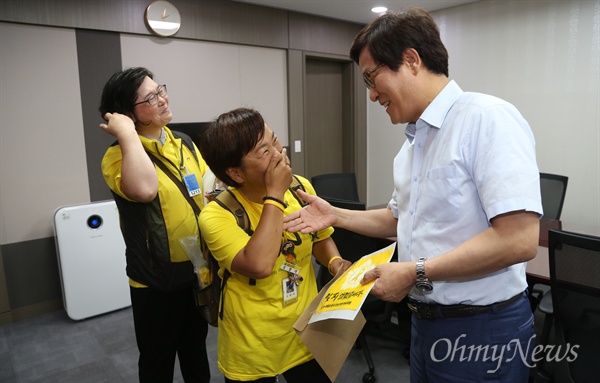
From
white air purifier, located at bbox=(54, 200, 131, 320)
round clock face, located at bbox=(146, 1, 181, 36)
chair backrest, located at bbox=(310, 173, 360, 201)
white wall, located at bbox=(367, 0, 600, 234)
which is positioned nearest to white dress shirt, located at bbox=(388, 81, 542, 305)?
chair backrest, located at bbox=(310, 173, 360, 201)

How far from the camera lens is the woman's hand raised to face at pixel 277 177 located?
123 centimetres

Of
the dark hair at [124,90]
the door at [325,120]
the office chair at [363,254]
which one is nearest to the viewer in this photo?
the dark hair at [124,90]

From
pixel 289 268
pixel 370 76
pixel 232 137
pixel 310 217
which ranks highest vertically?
pixel 370 76

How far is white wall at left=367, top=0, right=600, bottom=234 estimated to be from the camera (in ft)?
13.1

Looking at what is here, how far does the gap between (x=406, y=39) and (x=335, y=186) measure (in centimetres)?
280

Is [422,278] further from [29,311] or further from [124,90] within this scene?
[29,311]

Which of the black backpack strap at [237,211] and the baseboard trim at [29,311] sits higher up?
the black backpack strap at [237,211]

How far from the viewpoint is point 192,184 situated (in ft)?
5.78

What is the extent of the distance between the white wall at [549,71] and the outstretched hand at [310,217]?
3820 mm

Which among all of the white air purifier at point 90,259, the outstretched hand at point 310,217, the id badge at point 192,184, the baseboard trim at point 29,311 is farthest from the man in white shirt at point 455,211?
the baseboard trim at point 29,311

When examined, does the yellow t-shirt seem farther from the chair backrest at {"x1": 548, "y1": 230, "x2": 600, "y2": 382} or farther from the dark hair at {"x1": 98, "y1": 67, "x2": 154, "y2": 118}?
the chair backrest at {"x1": 548, "y1": 230, "x2": 600, "y2": 382}

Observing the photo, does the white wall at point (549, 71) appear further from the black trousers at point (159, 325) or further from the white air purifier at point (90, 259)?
the white air purifier at point (90, 259)

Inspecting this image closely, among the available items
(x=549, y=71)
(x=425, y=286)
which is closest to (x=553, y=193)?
(x=549, y=71)

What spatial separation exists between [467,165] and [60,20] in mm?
3482
